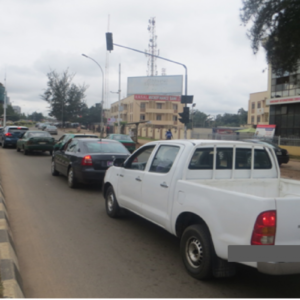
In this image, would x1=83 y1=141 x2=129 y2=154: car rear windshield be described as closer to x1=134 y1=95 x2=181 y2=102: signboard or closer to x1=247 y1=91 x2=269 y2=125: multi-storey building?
x1=134 y1=95 x2=181 y2=102: signboard

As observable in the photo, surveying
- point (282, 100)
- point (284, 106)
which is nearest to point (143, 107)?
point (284, 106)

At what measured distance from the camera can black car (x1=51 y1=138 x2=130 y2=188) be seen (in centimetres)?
970

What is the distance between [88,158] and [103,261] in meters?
5.15

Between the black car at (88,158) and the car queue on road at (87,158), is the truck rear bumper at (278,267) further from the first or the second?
the black car at (88,158)

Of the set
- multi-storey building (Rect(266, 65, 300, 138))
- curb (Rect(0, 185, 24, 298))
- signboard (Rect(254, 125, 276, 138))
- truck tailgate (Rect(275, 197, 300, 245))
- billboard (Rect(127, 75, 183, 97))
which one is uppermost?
billboard (Rect(127, 75, 183, 97))

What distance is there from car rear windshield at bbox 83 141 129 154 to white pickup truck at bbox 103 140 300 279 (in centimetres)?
337

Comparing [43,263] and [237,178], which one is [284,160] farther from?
[43,263]

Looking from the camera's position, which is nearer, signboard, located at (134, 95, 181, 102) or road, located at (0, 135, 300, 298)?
road, located at (0, 135, 300, 298)

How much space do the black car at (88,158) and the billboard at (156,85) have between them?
1727 inches

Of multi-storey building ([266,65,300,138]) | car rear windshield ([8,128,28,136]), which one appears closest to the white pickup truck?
car rear windshield ([8,128,28,136])

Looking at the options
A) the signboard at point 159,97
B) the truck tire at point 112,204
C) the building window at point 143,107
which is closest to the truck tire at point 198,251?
the truck tire at point 112,204

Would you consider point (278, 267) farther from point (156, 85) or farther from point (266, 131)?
point (156, 85)

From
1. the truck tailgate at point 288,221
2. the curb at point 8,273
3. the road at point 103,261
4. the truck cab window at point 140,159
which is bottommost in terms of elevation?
the road at point 103,261

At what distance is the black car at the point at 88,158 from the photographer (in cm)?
970
